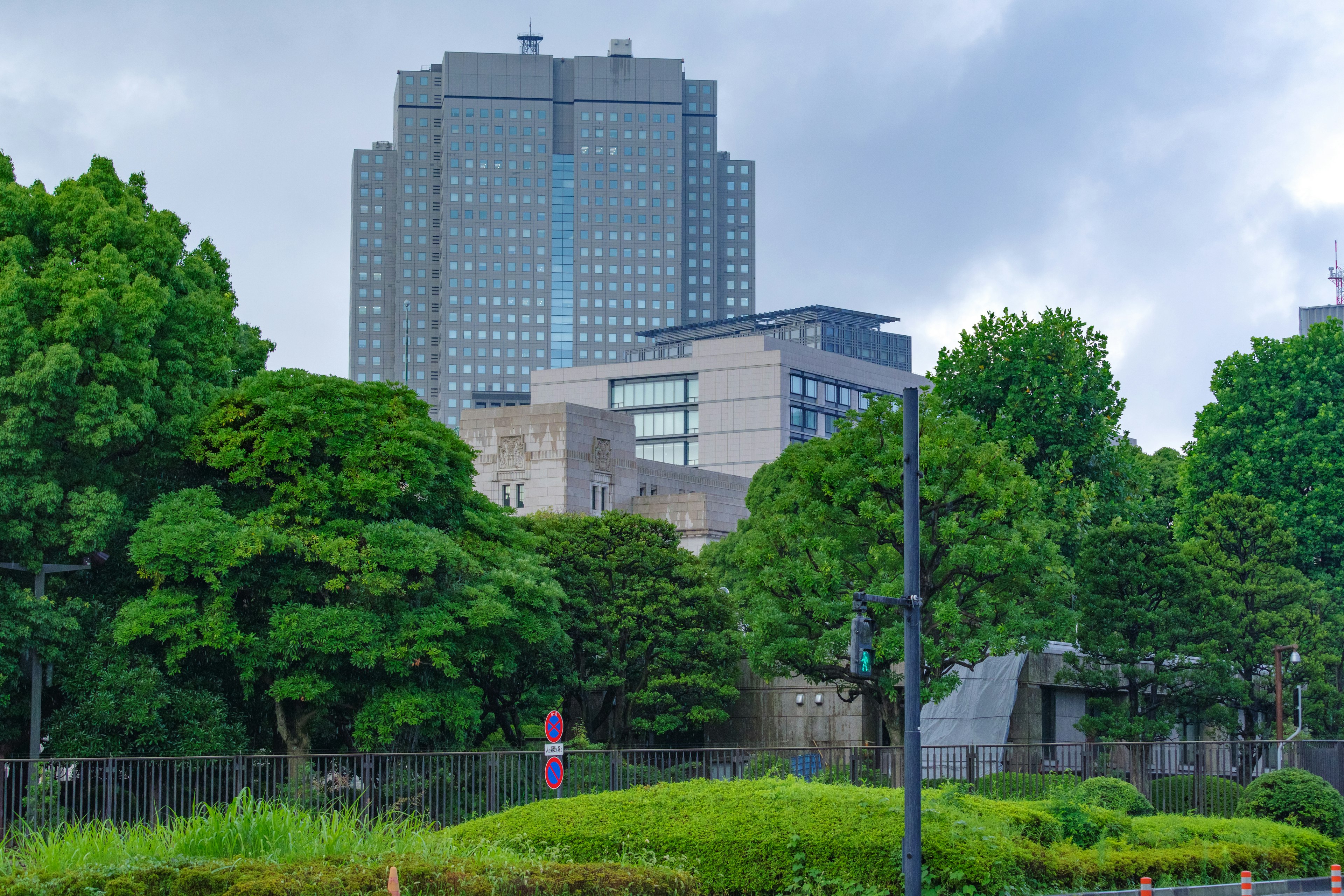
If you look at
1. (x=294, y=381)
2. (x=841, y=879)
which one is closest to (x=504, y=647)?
(x=294, y=381)

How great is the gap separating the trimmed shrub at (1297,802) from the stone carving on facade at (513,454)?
60394 mm

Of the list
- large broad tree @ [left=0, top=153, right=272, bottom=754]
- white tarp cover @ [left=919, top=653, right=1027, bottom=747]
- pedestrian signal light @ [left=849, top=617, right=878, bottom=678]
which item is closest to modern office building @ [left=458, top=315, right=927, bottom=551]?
white tarp cover @ [left=919, top=653, right=1027, bottom=747]

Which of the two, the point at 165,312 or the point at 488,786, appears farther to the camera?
the point at 165,312

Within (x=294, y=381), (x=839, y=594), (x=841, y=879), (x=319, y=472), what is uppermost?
(x=294, y=381)

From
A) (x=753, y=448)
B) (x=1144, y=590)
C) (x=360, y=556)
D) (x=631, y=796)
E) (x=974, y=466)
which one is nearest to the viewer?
(x=631, y=796)

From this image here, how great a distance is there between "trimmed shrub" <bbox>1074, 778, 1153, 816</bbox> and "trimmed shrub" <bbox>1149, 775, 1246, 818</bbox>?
11.5 ft

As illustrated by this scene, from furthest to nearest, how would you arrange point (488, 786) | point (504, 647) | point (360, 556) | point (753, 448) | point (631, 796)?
point (753, 448), point (504, 647), point (360, 556), point (488, 786), point (631, 796)

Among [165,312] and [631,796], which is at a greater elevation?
[165,312]

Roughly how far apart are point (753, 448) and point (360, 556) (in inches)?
3677

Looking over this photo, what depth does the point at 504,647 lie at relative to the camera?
35.4 m

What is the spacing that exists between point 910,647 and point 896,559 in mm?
21968

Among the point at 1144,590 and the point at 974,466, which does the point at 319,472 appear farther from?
the point at 1144,590

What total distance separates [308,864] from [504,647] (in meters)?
21.8

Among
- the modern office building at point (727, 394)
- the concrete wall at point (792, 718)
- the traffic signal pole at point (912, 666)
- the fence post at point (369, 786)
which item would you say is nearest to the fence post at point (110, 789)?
the fence post at point (369, 786)
